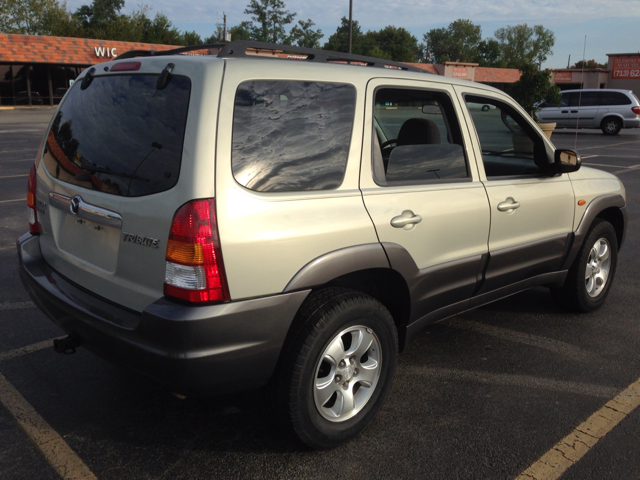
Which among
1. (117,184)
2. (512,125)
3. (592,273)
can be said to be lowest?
(592,273)

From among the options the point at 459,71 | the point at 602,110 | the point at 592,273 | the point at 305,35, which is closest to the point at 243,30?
the point at 305,35

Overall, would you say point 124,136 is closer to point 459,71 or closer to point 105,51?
point 105,51

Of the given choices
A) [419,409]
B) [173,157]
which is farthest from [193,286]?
[419,409]

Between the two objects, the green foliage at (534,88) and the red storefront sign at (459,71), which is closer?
the green foliage at (534,88)

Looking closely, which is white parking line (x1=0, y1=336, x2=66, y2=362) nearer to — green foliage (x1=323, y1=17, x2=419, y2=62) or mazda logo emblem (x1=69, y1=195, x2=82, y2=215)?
mazda logo emblem (x1=69, y1=195, x2=82, y2=215)

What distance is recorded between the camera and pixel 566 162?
3.91 m

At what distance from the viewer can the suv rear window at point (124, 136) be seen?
243cm

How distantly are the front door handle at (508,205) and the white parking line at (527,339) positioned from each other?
106 centimetres

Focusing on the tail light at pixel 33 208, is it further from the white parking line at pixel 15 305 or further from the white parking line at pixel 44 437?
the white parking line at pixel 15 305

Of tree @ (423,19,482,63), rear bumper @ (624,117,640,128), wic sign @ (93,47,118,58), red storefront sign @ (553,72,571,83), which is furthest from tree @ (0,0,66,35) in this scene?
tree @ (423,19,482,63)

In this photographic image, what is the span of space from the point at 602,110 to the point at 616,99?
67cm

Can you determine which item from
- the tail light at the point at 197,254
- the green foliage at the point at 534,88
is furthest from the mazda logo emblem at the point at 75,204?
the green foliage at the point at 534,88

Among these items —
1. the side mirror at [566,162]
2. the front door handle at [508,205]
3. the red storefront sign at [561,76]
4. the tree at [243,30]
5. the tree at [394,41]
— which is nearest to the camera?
the front door handle at [508,205]

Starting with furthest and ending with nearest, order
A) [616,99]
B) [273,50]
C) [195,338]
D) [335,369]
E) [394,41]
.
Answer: [394,41], [616,99], [273,50], [335,369], [195,338]
